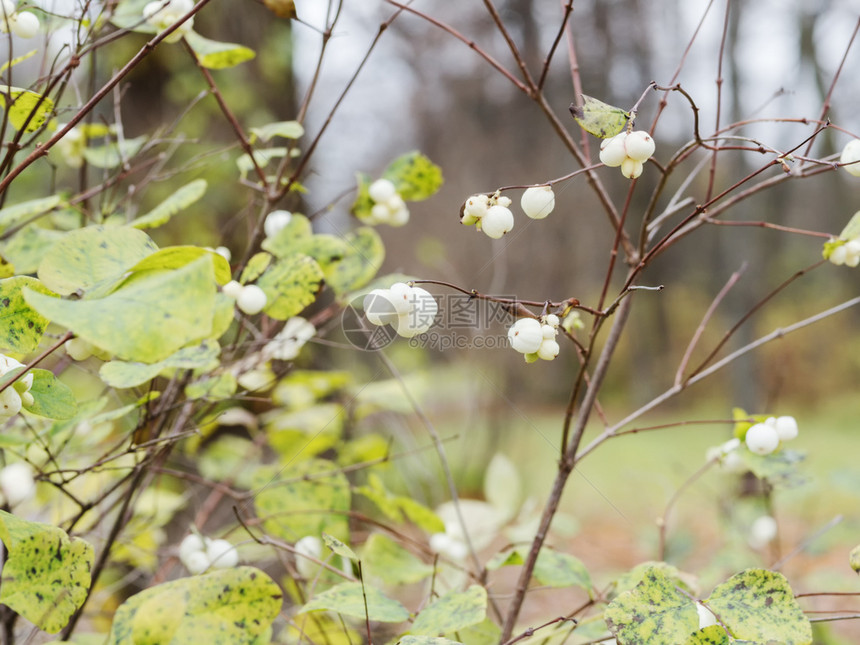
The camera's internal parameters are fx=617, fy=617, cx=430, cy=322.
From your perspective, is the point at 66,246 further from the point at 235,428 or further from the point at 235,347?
the point at 235,428

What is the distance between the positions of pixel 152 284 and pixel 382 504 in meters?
0.41

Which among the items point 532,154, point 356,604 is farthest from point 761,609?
point 532,154

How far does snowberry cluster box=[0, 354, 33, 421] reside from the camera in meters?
0.36

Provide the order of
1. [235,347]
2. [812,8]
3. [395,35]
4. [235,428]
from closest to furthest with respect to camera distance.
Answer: [235,347] → [235,428] → [395,35] → [812,8]

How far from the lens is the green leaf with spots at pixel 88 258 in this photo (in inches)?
12.8

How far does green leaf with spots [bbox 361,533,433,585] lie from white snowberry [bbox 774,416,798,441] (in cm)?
34

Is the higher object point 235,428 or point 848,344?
point 848,344

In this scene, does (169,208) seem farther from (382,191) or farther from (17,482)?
(17,482)

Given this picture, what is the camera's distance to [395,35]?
403cm

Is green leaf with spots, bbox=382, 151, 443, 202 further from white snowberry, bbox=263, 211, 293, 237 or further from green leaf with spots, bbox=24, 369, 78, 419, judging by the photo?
green leaf with spots, bbox=24, 369, 78, 419

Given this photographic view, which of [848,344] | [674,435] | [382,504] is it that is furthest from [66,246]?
[848,344]

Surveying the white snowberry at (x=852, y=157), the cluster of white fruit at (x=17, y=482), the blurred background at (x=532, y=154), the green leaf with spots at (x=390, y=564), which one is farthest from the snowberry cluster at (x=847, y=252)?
the blurred background at (x=532, y=154)

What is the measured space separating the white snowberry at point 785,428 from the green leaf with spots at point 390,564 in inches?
13.2

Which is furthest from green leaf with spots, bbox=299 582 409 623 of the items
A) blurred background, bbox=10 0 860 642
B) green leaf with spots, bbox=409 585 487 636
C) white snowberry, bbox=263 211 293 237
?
blurred background, bbox=10 0 860 642
